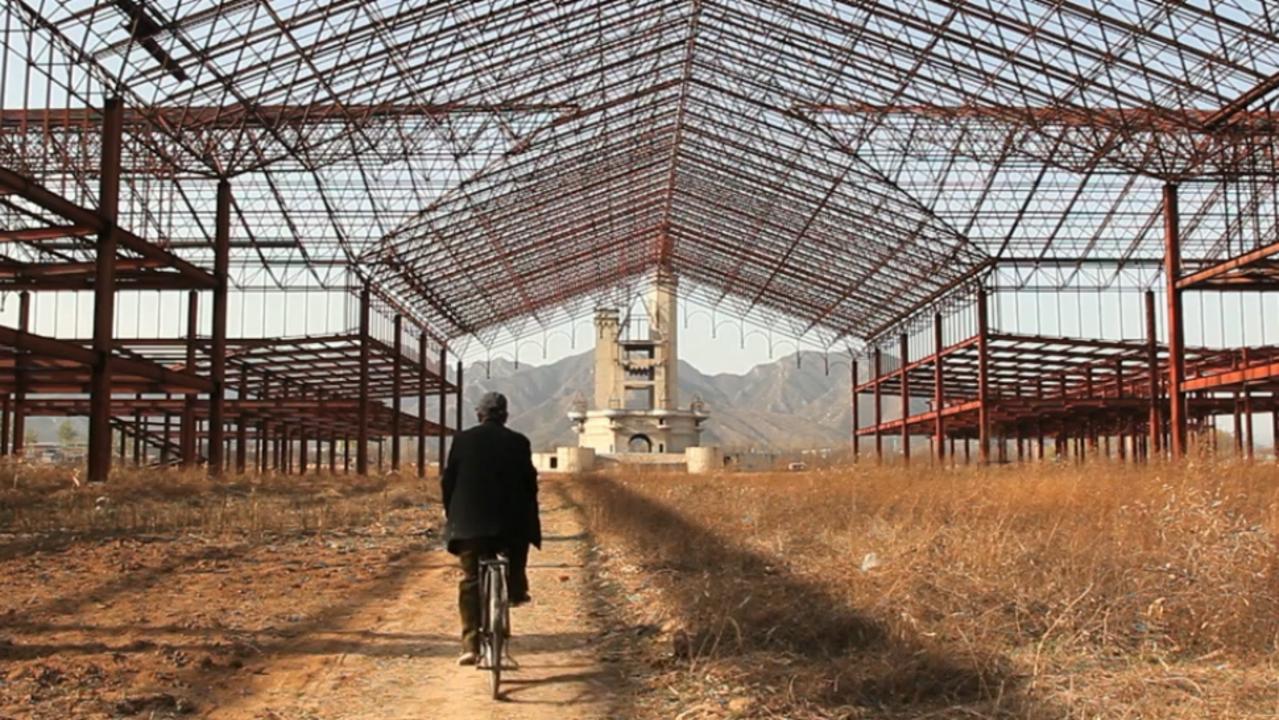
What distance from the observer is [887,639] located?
20.4 ft

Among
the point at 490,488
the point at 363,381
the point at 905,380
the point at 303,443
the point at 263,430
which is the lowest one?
the point at 490,488

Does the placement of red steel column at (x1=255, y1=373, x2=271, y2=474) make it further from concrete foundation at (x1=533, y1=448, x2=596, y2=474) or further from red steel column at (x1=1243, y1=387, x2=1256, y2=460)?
red steel column at (x1=1243, y1=387, x2=1256, y2=460)

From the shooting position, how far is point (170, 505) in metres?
17.8

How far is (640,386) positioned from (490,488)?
67.5 meters

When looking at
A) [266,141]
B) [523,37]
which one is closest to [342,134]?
[266,141]

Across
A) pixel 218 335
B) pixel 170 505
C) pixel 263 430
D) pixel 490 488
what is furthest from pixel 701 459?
pixel 490 488

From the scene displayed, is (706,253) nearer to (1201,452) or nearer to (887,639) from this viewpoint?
(1201,452)

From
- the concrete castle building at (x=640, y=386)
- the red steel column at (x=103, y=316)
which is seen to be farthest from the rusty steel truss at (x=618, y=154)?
the concrete castle building at (x=640, y=386)

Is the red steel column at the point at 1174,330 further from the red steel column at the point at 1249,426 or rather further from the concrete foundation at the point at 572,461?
the concrete foundation at the point at 572,461

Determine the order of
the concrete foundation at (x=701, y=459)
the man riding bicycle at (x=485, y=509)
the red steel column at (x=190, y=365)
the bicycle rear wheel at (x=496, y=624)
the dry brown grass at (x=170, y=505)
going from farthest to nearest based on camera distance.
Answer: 1. the concrete foundation at (x=701, y=459)
2. the red steel column at (x=190, y=365)
3. the dry brown grass at (x=170, y=505)
4. the man riding bicycle at (x=485, y=509)
5. the bicycle rear wheel at (x=496, y=624)

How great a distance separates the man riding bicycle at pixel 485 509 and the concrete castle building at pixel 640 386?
63.8 metres

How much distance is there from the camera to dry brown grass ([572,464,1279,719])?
5219 millimetres

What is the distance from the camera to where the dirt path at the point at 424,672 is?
561 cm

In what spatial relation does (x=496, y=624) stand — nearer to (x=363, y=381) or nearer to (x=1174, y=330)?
(x=1174, y=330)
